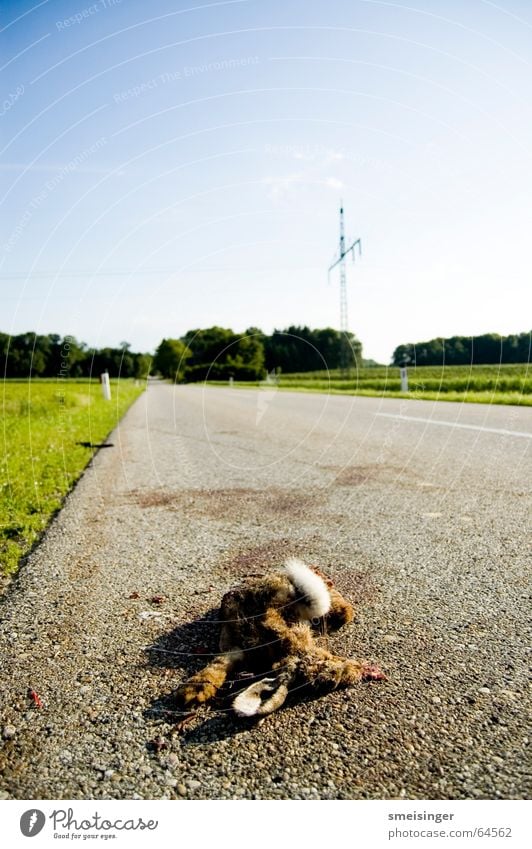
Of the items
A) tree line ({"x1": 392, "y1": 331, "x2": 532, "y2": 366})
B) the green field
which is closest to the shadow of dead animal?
the green field

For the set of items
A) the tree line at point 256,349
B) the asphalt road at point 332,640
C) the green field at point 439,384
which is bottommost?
the asphalt road at point 332,640

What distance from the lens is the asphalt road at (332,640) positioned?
1.77 meters

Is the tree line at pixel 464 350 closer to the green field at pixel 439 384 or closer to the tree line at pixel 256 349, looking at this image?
the green field at pixel 439 384

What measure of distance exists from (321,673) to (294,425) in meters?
9.24

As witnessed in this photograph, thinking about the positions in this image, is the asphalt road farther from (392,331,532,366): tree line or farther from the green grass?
(392,331,532,366): tree line

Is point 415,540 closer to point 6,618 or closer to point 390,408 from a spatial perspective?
point 6,618

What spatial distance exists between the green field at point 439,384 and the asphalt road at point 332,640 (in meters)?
10.4

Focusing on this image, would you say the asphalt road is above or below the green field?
below

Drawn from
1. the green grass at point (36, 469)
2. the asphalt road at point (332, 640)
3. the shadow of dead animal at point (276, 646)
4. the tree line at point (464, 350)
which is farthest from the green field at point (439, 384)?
the shadow of dead animal at point (276, 646)

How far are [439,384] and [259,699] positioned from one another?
2051 centimetres

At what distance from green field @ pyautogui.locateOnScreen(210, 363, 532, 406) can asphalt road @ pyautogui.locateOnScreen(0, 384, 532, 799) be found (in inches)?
409

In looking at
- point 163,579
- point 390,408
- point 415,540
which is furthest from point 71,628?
point 390,408

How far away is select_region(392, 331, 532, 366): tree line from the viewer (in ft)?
68.0

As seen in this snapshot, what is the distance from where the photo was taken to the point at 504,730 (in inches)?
74.8
